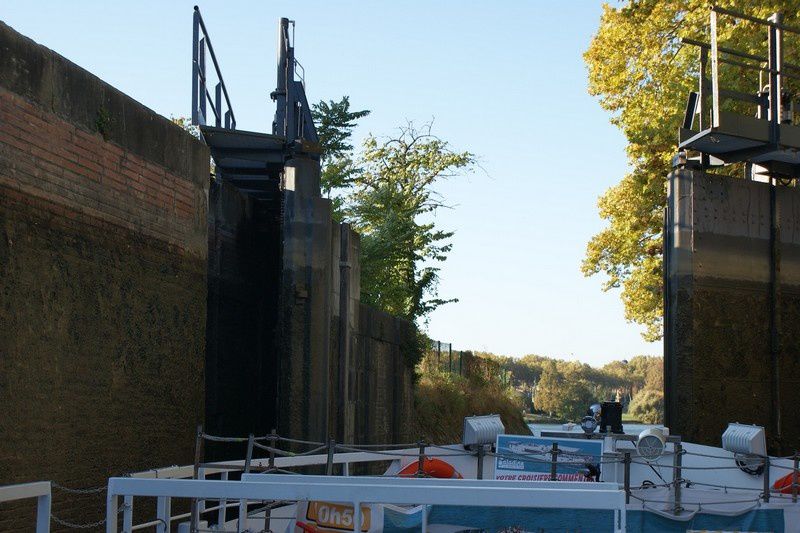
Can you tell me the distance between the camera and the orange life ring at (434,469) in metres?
14.8

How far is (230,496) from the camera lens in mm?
7012

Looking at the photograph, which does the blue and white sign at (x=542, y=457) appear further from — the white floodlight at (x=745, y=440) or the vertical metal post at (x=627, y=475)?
the white floodlight at (x=745, y=440)

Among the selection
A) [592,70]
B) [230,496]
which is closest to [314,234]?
[230,496]

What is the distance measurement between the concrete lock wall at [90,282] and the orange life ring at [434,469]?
285cm

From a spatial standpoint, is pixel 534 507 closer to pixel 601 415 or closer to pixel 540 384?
pixel 601 415

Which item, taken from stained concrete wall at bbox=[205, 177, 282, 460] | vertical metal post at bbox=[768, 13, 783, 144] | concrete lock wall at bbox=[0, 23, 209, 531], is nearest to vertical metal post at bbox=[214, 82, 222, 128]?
stained concrete wall at bbox=[205, 177, 282, 460]

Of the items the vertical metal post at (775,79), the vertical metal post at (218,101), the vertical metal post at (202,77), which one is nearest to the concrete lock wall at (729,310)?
the vertical metal post at (775,79)

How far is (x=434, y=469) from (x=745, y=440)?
456cm

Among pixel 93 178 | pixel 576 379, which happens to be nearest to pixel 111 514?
pixel 93 178

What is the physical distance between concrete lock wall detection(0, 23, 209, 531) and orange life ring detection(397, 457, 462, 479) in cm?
285

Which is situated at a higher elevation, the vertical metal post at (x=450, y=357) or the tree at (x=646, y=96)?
the tree at (x=646, y=96)

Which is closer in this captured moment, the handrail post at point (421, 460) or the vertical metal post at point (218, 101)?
the handrail post at point (421, 460)

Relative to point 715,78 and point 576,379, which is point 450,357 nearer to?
point 715,78

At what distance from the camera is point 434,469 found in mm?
14883
